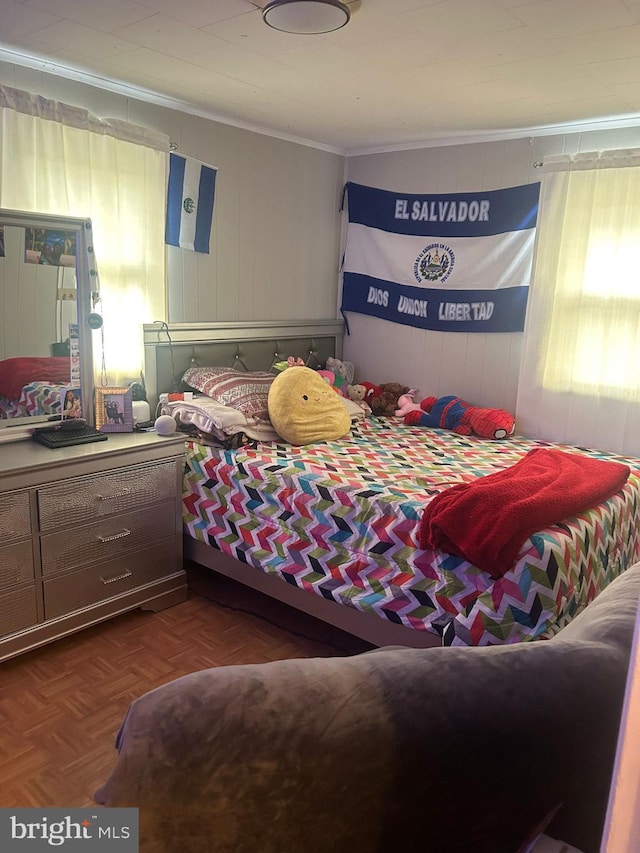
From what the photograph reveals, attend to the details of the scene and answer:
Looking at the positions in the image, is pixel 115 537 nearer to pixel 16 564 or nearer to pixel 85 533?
pixel 85 533

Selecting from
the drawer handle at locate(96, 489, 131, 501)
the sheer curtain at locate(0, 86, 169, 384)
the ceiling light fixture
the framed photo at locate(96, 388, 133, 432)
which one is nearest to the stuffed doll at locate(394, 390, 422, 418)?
the sheer curtain at locate(0, 86, 169, 384)

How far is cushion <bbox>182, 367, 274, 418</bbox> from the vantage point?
3.23 m

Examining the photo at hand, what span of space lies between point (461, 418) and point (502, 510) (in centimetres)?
154

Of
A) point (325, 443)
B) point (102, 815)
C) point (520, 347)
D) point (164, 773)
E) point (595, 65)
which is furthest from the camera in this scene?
point (520, 347)

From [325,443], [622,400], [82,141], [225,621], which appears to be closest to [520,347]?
[622,400]

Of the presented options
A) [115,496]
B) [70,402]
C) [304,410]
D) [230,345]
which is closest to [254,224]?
[230,345]

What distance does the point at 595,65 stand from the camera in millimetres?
2430

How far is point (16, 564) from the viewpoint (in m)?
2.39

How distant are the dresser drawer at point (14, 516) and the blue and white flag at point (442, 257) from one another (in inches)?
101

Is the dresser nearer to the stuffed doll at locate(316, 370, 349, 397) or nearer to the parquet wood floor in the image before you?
the parquet wood floor

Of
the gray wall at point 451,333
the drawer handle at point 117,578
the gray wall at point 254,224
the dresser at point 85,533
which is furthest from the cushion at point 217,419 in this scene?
the gray wall at point 451,333

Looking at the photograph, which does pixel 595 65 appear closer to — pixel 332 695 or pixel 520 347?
pixel 520 347

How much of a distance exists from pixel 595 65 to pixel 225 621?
2.68m

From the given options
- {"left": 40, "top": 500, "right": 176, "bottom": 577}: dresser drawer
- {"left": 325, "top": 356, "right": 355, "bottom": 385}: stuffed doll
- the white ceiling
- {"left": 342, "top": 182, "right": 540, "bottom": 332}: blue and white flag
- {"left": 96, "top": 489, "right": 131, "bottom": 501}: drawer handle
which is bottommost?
{"left": 40, "top": 500, "right": 176, "bottom": 577}: dresser drawer
